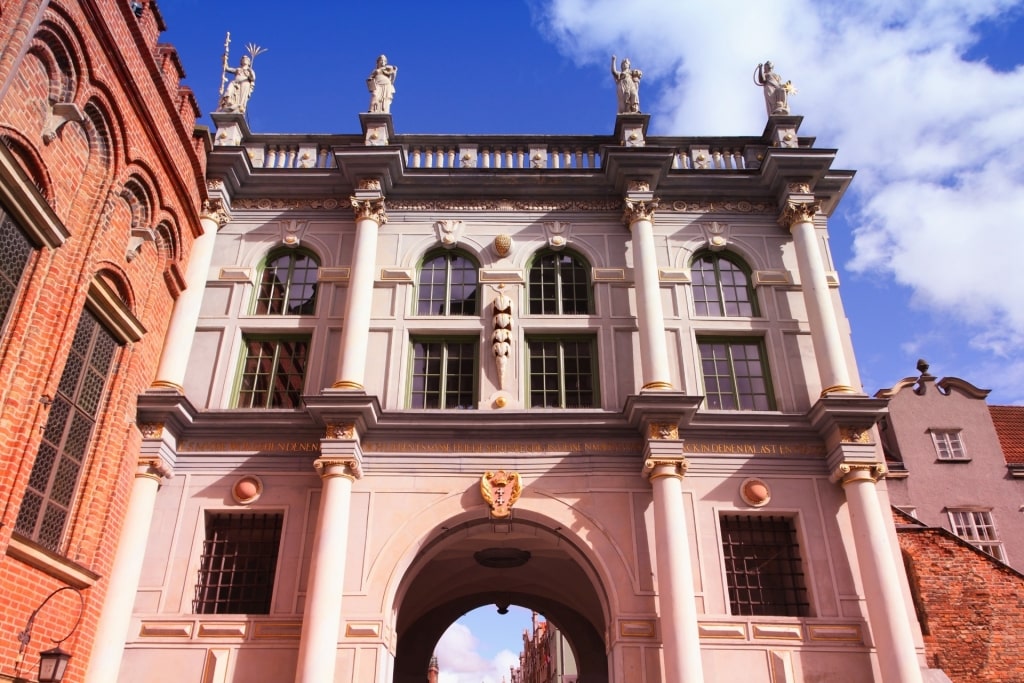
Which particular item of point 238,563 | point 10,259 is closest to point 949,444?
point 238,563

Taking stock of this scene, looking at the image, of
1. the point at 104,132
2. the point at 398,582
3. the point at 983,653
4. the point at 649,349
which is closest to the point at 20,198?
the point at 104,132

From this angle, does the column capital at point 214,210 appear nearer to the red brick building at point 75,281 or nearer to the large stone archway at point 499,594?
the red brick building at point 75,281

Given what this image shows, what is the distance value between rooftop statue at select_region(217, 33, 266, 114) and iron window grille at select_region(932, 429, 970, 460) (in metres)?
25.4

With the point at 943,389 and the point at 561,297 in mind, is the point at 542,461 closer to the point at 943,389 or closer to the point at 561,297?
the point at 561,297

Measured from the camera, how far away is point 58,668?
11.3 m

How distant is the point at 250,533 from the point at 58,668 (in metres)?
4.34

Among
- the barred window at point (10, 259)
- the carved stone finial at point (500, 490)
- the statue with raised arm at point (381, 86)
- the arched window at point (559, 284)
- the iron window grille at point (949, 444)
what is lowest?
the carved stone finial at point (500, 490)

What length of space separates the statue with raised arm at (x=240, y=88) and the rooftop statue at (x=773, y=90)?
12781 mm

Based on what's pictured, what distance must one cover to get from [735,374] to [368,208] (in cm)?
881

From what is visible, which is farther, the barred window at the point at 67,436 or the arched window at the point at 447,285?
the arched window at the point at 447,285

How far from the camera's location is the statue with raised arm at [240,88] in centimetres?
1934

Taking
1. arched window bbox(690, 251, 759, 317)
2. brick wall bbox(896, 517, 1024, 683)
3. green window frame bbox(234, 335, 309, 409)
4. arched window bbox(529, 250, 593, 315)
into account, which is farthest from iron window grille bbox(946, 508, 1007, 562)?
green window frame bbox(234, 335, 309, 409)

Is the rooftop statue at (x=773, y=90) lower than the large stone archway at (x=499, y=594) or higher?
higher

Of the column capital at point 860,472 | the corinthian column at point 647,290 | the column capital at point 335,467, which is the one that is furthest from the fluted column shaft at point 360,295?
the column capital at point 860,472
